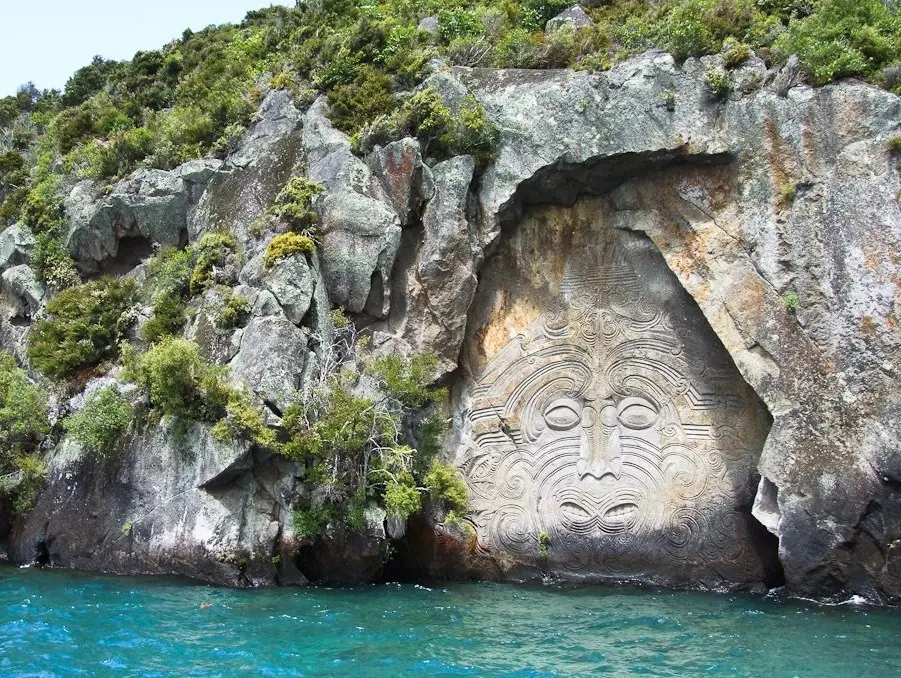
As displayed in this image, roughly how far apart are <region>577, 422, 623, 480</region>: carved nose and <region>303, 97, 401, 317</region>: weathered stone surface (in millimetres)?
5667

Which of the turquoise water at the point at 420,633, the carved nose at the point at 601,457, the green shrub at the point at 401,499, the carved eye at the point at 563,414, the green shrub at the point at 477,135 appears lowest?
the turquoise water at the point at 420,633

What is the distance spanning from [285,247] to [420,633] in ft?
30.6

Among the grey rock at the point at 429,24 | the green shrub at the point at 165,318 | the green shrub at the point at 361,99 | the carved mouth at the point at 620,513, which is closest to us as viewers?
the carved mouth at the point at 620,513

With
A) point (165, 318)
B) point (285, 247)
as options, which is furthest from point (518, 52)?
point (165, 318)

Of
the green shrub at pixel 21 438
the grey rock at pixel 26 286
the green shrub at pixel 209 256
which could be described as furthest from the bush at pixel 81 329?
the green shrub at pixel 209 256

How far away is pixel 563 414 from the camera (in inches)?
713

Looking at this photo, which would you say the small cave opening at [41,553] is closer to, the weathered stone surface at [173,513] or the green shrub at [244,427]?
the weathered stone surface at [173,513]

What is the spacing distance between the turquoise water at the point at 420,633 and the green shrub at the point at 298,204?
27.6 feet

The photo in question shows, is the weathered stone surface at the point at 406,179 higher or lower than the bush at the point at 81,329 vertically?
higher

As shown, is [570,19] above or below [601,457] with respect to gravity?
above

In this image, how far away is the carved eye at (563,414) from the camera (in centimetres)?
1808

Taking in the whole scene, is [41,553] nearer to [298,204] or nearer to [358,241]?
[298,204]

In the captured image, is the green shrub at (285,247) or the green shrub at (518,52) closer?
the green shrub at (285,247)

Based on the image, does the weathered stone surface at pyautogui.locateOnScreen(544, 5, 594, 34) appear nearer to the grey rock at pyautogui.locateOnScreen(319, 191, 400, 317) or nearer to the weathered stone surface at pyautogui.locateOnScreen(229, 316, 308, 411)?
the grey rock at pyautogui.locateOnScreen(319, 191, 400, 317)
